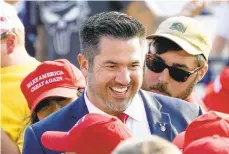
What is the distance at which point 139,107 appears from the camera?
18.6ft

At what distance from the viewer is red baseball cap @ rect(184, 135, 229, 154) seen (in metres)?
4.52

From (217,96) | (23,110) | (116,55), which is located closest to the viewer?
(116,55)

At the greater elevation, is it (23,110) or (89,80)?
(89,80)

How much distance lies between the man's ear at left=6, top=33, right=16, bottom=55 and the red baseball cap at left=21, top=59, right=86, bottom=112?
0.56 metres

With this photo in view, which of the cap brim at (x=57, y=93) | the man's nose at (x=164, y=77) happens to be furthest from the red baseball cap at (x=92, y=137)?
the man's nose at (x=164, y=77)

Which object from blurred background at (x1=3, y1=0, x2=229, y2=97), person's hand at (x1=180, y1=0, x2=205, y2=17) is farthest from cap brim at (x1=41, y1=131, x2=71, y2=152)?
blurred background at (x1=3, y1=0, x2=229, y2=97)

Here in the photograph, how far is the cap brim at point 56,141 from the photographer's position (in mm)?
4906

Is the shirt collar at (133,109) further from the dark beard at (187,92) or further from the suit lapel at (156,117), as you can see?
the dark beard at (187,92)

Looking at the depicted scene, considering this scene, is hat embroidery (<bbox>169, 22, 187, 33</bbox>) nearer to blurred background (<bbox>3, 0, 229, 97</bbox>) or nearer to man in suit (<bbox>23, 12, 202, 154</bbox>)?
man in suit (<bbox>23, 12, 202, 154</bbox>)

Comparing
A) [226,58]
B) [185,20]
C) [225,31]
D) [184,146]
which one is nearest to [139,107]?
[184,146]

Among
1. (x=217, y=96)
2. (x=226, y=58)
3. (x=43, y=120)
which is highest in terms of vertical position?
(x=43, y=120)

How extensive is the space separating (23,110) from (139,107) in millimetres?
1042

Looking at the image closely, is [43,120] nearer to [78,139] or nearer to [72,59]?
[78,139]

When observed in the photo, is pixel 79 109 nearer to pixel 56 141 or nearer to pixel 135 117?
pixel 135 117
